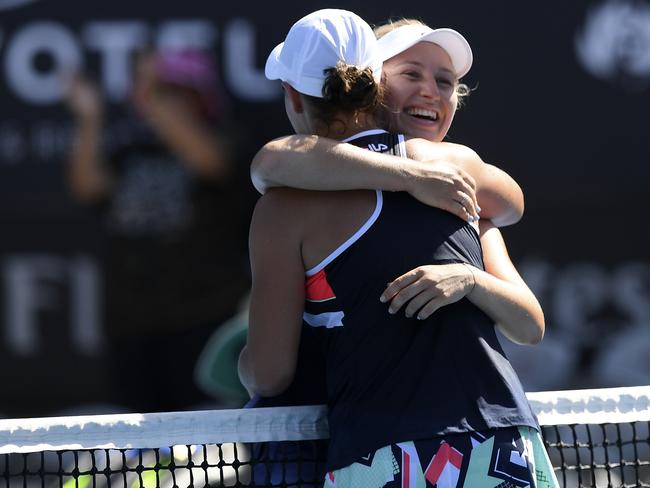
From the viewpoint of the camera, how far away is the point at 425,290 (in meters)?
1.92

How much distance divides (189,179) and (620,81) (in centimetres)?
215

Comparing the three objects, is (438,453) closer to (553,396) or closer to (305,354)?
(305,354)

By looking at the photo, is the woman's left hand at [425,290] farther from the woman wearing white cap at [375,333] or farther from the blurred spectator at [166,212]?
the blurred spectator at [166,212]

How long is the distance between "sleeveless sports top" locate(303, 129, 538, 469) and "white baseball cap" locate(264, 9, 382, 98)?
0.82ft

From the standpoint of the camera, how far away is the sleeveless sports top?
193 cm

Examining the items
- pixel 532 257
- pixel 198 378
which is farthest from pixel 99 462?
pixel 532 257

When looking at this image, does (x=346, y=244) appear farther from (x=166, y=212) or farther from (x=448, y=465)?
(x=166, y=212)

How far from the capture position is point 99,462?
451 cm

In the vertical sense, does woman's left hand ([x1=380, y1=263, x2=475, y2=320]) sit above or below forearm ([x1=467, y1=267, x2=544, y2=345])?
above

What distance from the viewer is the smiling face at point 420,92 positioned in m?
2.24

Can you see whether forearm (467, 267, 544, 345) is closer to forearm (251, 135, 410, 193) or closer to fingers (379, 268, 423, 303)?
fingers (379, 268, 423, 303)

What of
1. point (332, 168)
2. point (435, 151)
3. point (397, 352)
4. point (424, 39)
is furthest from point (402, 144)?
point (397, 352)

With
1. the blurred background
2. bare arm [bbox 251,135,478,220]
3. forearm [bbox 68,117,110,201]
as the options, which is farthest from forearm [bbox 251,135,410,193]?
forearm [bbox 68,117,110,201]

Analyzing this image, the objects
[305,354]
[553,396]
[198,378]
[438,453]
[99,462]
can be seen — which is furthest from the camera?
[198,378]
